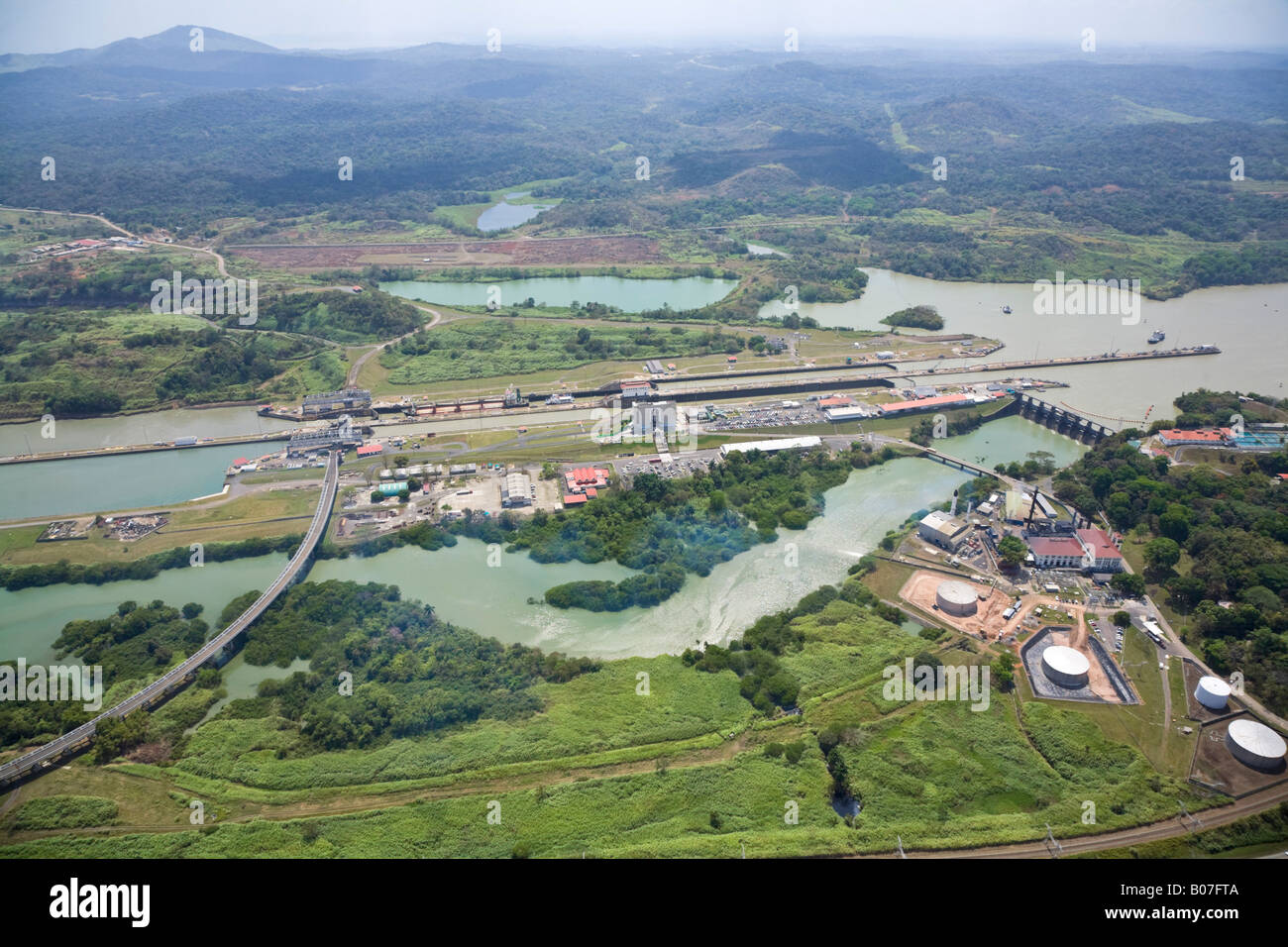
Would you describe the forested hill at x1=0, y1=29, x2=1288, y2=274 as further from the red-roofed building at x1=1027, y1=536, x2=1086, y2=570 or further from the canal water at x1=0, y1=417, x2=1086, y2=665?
the canal water at x1=0, y1=417, x2=1086, y2=665

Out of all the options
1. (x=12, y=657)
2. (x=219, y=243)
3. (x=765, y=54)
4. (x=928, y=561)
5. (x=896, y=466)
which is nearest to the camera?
(x=12, y=657)

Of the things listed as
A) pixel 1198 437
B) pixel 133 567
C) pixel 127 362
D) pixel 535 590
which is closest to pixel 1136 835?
pixel 535 590

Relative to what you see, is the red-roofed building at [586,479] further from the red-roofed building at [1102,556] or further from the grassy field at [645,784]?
the red-roofed building at [1102,556]

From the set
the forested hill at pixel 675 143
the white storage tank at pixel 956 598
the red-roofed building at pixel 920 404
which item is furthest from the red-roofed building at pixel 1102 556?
the forested hill at pixel 675 143

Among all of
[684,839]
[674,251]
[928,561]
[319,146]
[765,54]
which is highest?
[765,54]

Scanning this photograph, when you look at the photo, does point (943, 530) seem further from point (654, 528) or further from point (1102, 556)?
point (654, 528)

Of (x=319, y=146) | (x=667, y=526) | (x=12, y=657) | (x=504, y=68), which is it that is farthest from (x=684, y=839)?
(x=504, y=68)
